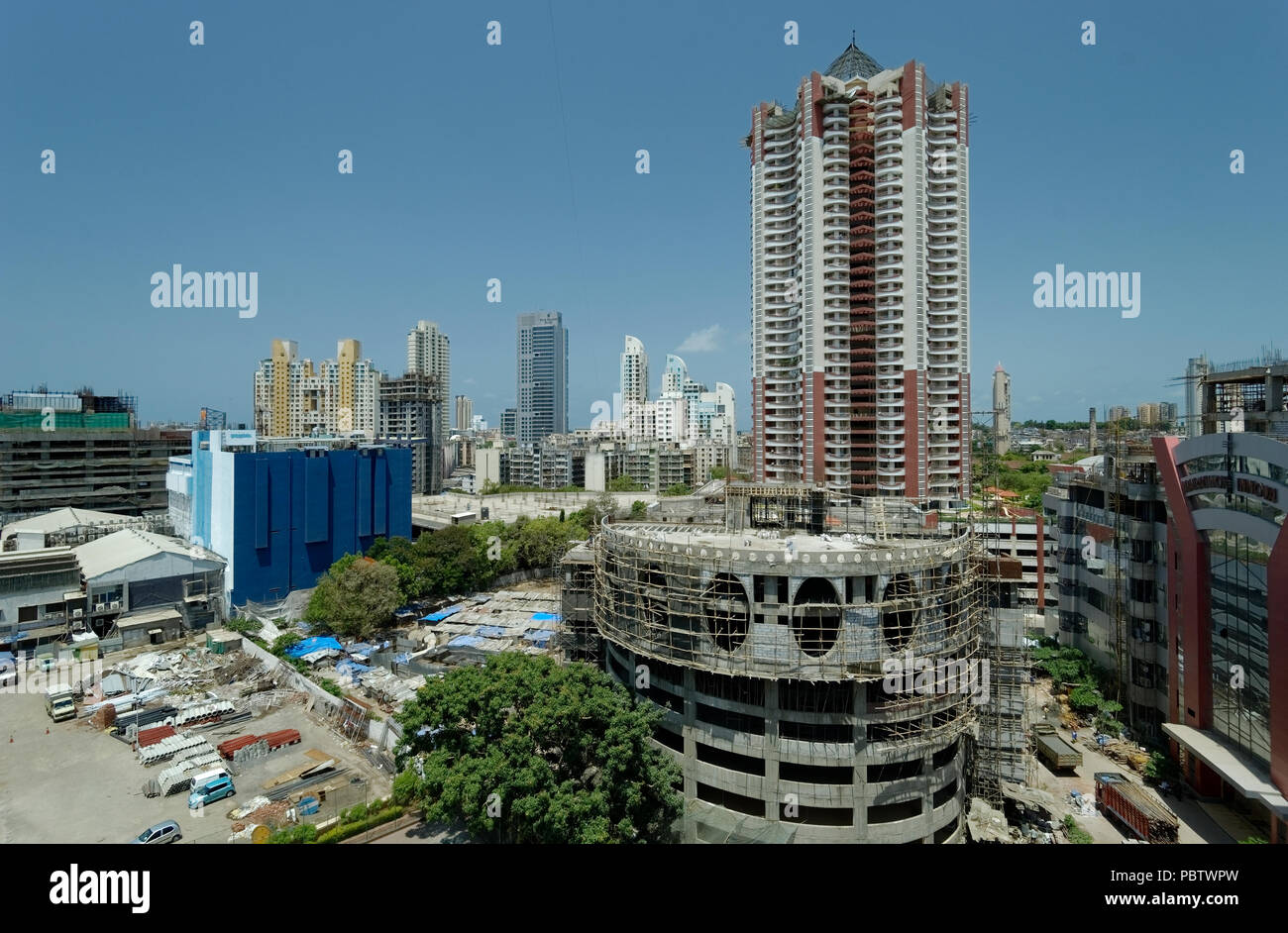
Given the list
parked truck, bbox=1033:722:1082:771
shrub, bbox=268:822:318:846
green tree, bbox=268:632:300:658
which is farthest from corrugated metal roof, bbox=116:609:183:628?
parked truck, bbox=1033:722:1082:771

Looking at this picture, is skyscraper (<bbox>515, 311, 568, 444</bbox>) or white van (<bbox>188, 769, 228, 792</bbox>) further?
skyscraper (<bbox>515, 311, 568, 444</bbox>)

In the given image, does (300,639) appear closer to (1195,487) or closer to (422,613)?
(422,613)

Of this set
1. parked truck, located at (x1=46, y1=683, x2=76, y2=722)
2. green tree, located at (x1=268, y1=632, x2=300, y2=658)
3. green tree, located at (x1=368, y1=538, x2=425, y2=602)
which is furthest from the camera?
green tree, located at (x1=368, y1=538, x2=425, y2=602)

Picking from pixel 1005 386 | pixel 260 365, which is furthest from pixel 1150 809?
pixel 260 365

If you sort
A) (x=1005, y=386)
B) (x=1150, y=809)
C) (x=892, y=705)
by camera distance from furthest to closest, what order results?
1. (x=1005, y=386)
2. (x=1150, y=809)
3. (x=892, y=705)

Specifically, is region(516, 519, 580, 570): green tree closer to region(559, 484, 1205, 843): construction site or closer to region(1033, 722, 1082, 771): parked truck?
region(559, 484, 1205, 843): construction site

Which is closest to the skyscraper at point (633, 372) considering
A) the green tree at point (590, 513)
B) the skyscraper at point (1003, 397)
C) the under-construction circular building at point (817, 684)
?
the skyscraper at point (1003, 397)

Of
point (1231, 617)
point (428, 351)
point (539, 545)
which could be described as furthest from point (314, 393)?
point (1231, 617)
